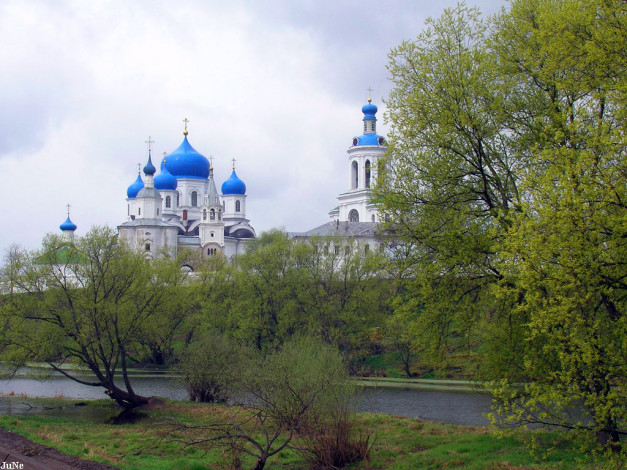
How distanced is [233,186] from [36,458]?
60329 mm

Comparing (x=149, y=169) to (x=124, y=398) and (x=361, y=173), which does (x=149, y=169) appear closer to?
(x=361, y=173)

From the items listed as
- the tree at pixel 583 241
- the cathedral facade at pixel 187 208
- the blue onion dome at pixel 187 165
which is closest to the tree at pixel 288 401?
the tree at pixel 583 241

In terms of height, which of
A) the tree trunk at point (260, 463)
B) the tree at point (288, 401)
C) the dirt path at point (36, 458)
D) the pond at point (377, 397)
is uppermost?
the tree at point (288, 401)

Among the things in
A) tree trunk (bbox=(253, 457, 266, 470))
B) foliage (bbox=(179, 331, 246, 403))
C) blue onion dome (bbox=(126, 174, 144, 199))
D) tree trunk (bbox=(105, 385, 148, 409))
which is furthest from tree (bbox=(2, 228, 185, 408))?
blue onion dome (bbox=(126, 174, 144, 199))

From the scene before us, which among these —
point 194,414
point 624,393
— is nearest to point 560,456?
point 624,393

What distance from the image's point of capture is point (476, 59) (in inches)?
477

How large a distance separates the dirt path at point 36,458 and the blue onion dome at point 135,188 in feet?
188

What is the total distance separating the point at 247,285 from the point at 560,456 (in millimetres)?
22493

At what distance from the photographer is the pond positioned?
2050 centimetres

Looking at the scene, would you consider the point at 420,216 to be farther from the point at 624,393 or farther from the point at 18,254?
the point at 18,254

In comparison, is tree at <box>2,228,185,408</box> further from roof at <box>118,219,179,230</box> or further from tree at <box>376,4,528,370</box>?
roof at <box>118,219,179,230</box>

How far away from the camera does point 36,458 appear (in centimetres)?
1210

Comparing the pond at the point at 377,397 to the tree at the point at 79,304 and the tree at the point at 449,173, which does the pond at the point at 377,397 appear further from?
the tree at the point at 449,173

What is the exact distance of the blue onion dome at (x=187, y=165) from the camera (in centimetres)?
7050
